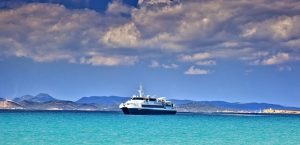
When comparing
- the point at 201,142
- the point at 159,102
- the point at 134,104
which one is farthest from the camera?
the point at 159,102

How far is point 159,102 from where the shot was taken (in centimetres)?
18500

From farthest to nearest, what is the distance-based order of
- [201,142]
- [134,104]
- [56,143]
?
[134,104], [201,142], [56,143]

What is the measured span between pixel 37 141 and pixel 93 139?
7.00 meters

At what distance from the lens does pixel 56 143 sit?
180ft

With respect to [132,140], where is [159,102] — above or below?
above

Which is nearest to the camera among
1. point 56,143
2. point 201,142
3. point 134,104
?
point 56,143

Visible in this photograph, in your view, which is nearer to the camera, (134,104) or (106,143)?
(106,143)

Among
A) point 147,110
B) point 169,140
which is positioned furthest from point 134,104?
point 169,140

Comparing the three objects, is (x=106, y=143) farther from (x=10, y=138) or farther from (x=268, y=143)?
(x=268, y=143)

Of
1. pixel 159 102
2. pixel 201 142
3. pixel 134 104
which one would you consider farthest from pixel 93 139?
pixel 159 102

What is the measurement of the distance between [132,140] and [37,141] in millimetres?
10520

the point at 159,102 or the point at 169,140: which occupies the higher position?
the point at 159,102

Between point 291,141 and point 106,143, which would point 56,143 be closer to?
point 106,143

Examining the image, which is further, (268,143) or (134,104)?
(134,104)
